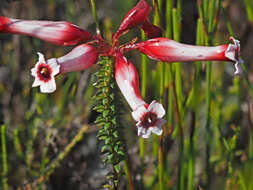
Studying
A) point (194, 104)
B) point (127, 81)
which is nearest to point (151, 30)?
point (127, 81)

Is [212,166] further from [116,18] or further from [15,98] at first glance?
[116,18]

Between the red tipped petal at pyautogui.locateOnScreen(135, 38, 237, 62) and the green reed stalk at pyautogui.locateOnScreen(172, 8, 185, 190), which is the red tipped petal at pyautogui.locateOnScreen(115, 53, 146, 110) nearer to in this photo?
the red tipped petal at pyautogui.locateOnScreen(135, 38, 237, 62)

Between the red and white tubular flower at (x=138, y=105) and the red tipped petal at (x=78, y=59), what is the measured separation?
75mm

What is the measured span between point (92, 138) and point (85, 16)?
1.08 metres

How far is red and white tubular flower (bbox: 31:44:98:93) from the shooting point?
37.4 inches

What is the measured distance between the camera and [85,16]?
9.62 ft

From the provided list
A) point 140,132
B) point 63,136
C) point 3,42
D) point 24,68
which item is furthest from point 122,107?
point 3,42

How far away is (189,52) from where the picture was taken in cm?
103

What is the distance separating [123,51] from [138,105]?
21 cm

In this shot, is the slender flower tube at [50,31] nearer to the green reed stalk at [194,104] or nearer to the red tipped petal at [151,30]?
the red tipped petal at [151,30]

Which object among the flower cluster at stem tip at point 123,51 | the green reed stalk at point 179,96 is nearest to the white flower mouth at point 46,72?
the flower cluster at stem tip at point 123,51

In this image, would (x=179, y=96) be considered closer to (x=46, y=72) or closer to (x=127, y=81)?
(x=127, y=81)

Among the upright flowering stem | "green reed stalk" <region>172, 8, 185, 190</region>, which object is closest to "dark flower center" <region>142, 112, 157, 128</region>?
the upright flowering stem

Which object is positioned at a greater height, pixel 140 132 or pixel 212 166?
pixel 140 132
